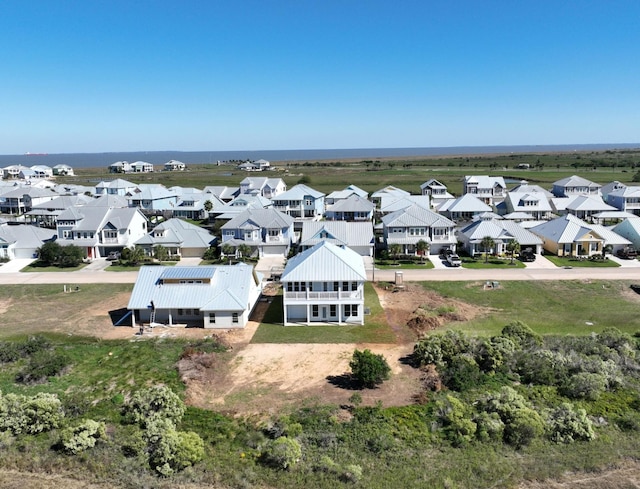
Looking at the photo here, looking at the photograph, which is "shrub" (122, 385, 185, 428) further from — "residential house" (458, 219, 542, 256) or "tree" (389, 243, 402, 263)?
"residential house" (458, 219, 542, 256)

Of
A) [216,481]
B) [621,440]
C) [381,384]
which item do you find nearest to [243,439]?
[216,481]

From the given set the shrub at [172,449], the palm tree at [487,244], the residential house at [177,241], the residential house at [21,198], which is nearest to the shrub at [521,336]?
the shrub at [172,449]

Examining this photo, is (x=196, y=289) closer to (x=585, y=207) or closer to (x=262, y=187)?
(x=585, y=207)

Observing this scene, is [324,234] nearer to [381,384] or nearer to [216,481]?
[381,384]

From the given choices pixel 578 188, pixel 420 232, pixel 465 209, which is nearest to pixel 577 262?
pixel 420 232

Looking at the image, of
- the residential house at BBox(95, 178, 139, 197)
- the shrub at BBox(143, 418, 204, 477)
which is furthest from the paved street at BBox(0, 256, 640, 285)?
the residential house at BBox(95, 178, 139, 197)

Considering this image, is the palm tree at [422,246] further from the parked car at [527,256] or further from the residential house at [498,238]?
the parked car at [527,256]
